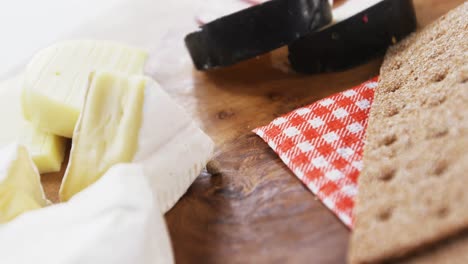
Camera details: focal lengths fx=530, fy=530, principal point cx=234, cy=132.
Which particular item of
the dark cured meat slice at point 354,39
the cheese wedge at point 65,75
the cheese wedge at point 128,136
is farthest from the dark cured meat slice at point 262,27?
the cheese wedge at point 128,136

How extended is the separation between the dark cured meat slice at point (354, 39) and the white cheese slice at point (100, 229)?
0.65 meters

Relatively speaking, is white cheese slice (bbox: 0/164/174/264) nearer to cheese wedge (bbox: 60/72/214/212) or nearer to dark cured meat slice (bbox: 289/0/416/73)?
cheese wedge (bbox: 60/72/214/212)

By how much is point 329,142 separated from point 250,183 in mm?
191

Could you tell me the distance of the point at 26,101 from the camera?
51.3 inches

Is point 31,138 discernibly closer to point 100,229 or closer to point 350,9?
point 100,229

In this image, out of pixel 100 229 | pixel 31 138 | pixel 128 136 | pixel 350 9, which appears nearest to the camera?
pixel 100 229

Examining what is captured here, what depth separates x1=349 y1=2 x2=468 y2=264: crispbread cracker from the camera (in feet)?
2.66

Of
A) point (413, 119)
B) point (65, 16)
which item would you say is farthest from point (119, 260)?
point (65, 16)

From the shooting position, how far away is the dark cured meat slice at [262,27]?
1402 millimetres

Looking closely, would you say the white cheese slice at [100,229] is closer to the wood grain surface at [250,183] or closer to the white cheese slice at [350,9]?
the wood grain surface at [250,183]

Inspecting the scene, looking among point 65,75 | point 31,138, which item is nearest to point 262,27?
point 65,75

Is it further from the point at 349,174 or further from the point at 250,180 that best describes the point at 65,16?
the point at 349,174

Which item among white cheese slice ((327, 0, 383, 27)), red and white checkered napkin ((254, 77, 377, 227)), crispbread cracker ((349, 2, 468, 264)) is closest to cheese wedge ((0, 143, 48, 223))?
red and white checkered napkin ((254, 77, 377, 227))

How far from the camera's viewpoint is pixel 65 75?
4.49 ft
